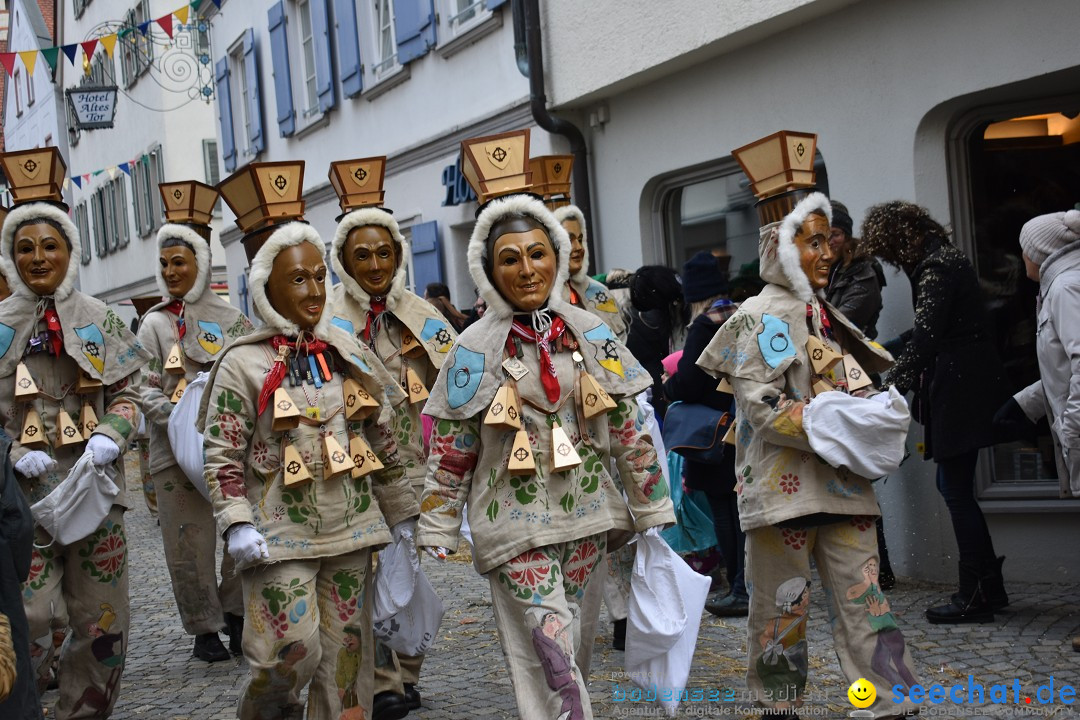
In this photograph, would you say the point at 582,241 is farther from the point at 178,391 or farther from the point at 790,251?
the point at 790,251

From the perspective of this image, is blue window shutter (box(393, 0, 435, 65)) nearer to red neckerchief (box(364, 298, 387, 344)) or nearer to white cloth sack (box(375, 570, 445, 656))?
red neckerchief (box(364, 298, 387, 344))

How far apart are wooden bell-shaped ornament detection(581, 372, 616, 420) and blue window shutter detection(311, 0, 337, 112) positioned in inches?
509

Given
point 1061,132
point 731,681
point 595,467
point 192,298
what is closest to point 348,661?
point 595,467

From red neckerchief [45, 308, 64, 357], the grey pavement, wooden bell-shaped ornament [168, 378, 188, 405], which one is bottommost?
the grey pavement

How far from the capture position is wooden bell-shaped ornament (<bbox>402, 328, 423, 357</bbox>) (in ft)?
20.8

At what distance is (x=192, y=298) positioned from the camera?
741 centimetres

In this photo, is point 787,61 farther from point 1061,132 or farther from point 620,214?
point 620,214

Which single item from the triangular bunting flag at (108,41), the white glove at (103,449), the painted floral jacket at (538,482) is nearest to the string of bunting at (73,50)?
the triangular bunting flag at (108,41)

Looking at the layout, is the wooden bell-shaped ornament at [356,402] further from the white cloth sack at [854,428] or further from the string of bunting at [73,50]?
the string of bunting at [73,50]

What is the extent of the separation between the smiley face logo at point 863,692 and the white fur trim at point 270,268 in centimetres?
236

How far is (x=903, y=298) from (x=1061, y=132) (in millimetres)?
1275

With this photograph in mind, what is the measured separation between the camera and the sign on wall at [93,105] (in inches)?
799

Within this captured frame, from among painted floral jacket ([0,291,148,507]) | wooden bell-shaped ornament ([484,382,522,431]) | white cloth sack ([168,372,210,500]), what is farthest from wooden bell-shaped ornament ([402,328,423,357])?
wooden bell-shaped ornament ([484,382,522,431])

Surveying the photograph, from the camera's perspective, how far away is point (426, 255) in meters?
14.8
